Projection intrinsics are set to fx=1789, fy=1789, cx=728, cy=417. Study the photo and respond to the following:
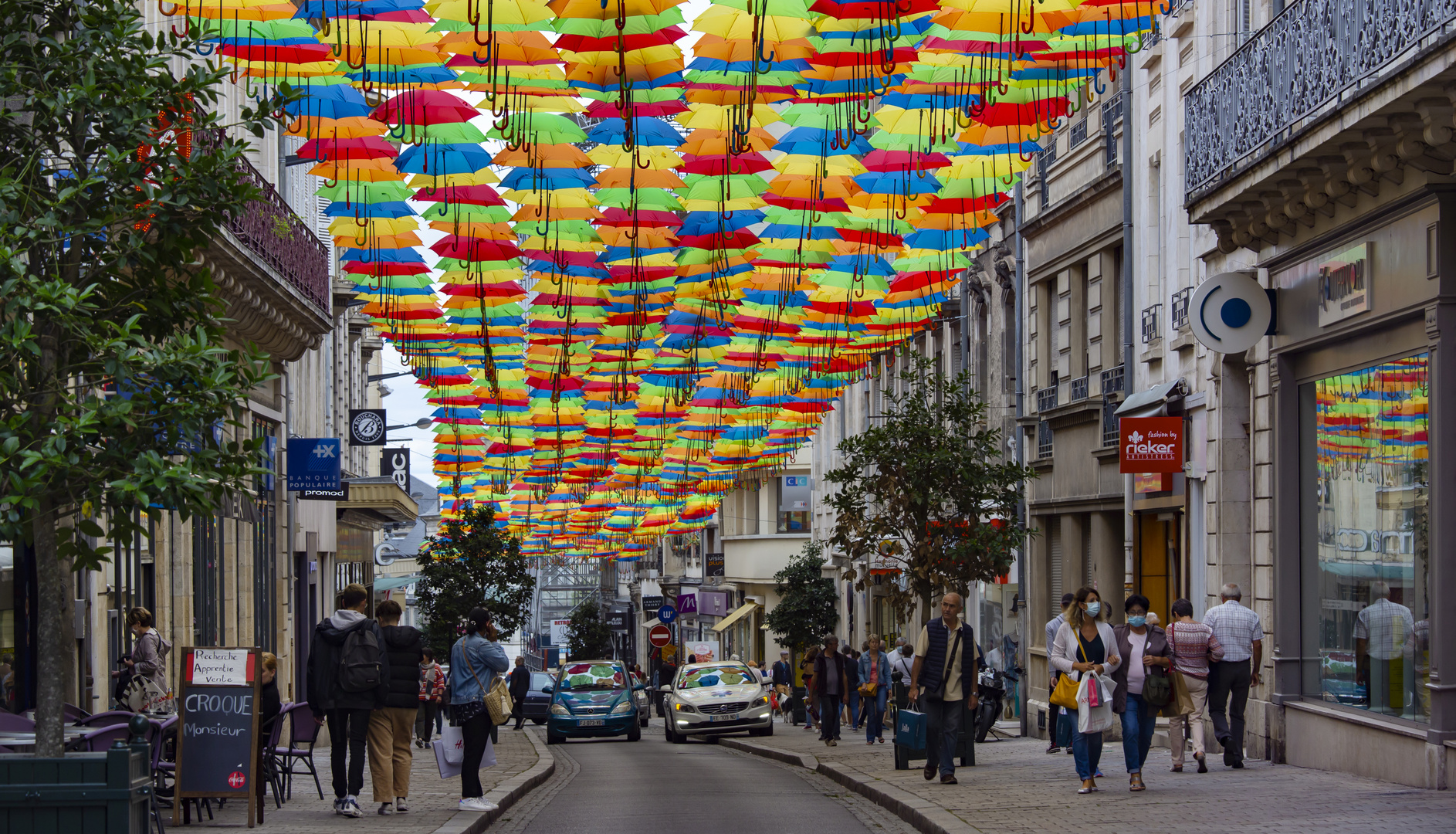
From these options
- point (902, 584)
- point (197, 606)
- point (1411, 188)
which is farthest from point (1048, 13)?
point (902, 584)

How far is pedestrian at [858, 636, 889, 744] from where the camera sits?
26.8m

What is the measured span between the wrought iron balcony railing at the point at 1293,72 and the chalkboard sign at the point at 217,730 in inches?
376

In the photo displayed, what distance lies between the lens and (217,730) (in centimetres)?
1302

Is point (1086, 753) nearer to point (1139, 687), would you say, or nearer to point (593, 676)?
point (1139, 687)

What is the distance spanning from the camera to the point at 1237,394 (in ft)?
66.5

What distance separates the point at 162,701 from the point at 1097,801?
27.9 feet

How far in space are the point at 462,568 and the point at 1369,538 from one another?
3526cm

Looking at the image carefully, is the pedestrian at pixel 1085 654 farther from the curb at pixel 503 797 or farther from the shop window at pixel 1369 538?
the curb at pixel 503 797

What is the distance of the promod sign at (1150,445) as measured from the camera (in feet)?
69.8

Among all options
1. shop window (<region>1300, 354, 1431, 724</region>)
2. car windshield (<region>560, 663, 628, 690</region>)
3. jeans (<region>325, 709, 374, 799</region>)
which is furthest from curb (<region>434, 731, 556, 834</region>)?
car windshield (<region>560, 663, 628, 690</region>)

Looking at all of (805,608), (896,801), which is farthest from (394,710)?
(805,608)

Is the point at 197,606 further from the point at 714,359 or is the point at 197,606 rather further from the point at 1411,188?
the point at 1411,188

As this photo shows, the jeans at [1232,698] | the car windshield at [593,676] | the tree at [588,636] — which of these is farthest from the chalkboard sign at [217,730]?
the tree at [588,636]

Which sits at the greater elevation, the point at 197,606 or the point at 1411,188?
the point at 1411,188
